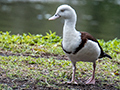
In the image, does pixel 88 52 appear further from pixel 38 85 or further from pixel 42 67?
pixel 42 67

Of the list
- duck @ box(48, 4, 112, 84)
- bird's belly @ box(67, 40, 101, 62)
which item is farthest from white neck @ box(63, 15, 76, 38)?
bird's belly @ box(67, 40, 101, 62)

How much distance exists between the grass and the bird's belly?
0.51m

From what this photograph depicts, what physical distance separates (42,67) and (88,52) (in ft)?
4.29

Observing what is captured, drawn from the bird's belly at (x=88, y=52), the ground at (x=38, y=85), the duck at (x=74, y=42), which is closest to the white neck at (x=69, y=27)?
the duck at (x=74, y=42)

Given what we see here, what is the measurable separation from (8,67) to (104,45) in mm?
3346

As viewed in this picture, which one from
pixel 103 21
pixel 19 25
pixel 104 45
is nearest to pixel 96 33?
pixel 103 21

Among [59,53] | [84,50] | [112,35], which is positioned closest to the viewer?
[84,50]

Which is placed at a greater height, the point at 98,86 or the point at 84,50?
the point at 84,50

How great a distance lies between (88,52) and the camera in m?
4.40

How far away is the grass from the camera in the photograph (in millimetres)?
4477

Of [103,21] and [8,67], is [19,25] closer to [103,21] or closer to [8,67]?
[103,21]

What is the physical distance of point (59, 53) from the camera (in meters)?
6.56

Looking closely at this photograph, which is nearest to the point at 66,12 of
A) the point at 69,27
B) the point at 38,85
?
the point at 69,27

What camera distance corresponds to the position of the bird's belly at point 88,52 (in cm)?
434
